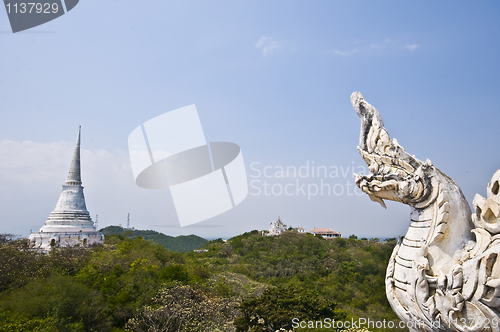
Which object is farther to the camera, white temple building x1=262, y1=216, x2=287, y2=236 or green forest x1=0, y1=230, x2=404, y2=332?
white temple building x1=262, y1=216, x2=287, y2=236

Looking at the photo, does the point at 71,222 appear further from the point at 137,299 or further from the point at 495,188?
the point at 495,188

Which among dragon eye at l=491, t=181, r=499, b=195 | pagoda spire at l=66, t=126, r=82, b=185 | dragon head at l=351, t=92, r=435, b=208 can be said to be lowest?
dragon eye at l=491, t=181, r=499, b=195

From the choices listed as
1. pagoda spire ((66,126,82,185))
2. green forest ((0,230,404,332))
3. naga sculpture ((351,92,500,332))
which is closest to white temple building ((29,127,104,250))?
pagoda spire ((66,126,82,185))

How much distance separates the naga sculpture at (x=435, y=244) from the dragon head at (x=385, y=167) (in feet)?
0.04

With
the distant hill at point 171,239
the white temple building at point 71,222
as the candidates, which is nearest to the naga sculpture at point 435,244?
the white temple building at point 71,222

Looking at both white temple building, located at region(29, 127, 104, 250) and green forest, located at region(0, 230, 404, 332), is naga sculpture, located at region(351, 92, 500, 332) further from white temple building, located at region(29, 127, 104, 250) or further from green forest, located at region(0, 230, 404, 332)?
white temple building, located at region(29, 127, 104, 250)

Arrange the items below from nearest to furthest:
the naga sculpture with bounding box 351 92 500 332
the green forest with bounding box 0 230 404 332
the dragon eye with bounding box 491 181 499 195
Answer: the naga sculpture with bounding box 351 92 500 332 → the dragon eye with bounding box 491 181 499 195 → the green forest with bounding box 0 230 404 332

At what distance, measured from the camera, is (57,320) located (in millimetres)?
10625

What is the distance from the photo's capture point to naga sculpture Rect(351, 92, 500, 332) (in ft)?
12.7

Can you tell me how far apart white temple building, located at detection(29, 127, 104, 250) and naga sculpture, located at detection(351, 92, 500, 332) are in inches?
880

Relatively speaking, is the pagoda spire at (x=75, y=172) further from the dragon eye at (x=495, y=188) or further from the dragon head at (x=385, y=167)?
the dragon eye at (x=495, y=188)

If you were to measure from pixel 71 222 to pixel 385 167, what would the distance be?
24.3 meters

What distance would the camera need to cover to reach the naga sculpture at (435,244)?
12.7 ft

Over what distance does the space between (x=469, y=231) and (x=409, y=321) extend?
1409 millimetres
